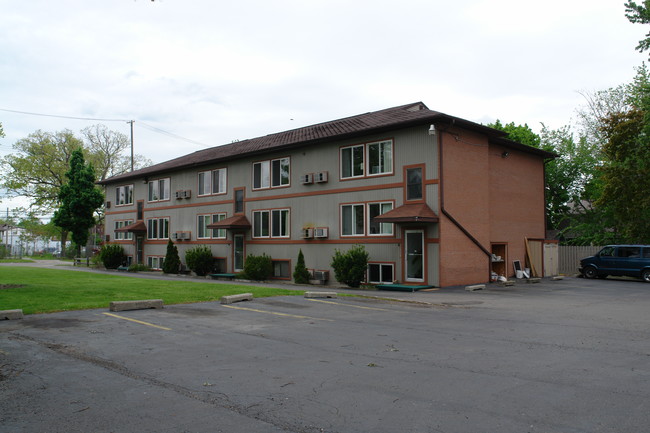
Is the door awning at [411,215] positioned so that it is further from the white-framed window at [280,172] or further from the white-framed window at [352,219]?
the white-framed window at [280,172]

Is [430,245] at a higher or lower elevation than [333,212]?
lower

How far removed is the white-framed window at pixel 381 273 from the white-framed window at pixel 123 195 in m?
24.6

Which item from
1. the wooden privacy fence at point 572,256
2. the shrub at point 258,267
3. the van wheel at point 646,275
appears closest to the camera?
the van wheel at point 646,275

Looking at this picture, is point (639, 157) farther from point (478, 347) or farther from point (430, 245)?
→ point (478, 347)

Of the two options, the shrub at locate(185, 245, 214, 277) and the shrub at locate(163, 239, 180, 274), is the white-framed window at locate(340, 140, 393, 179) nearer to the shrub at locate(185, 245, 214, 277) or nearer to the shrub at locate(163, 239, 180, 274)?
the shrub at locate(185, 245, 214, 277)

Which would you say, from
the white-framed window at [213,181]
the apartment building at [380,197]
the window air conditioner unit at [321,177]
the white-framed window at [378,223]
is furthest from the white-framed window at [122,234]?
the white-framed window at [378,223]

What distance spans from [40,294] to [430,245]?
14205 mm

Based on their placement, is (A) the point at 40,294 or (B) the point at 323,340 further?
(A) the point at 40,294

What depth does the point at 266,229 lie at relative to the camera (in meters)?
28.4

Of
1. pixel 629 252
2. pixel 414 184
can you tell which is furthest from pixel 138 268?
pixel 629 252

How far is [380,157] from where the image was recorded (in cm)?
2289

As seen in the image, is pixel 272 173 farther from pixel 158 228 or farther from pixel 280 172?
pixel 158 228

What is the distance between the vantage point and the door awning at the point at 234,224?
28.6 m

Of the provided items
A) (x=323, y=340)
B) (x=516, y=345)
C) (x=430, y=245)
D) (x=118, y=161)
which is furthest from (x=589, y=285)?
(x=118, y=161)
